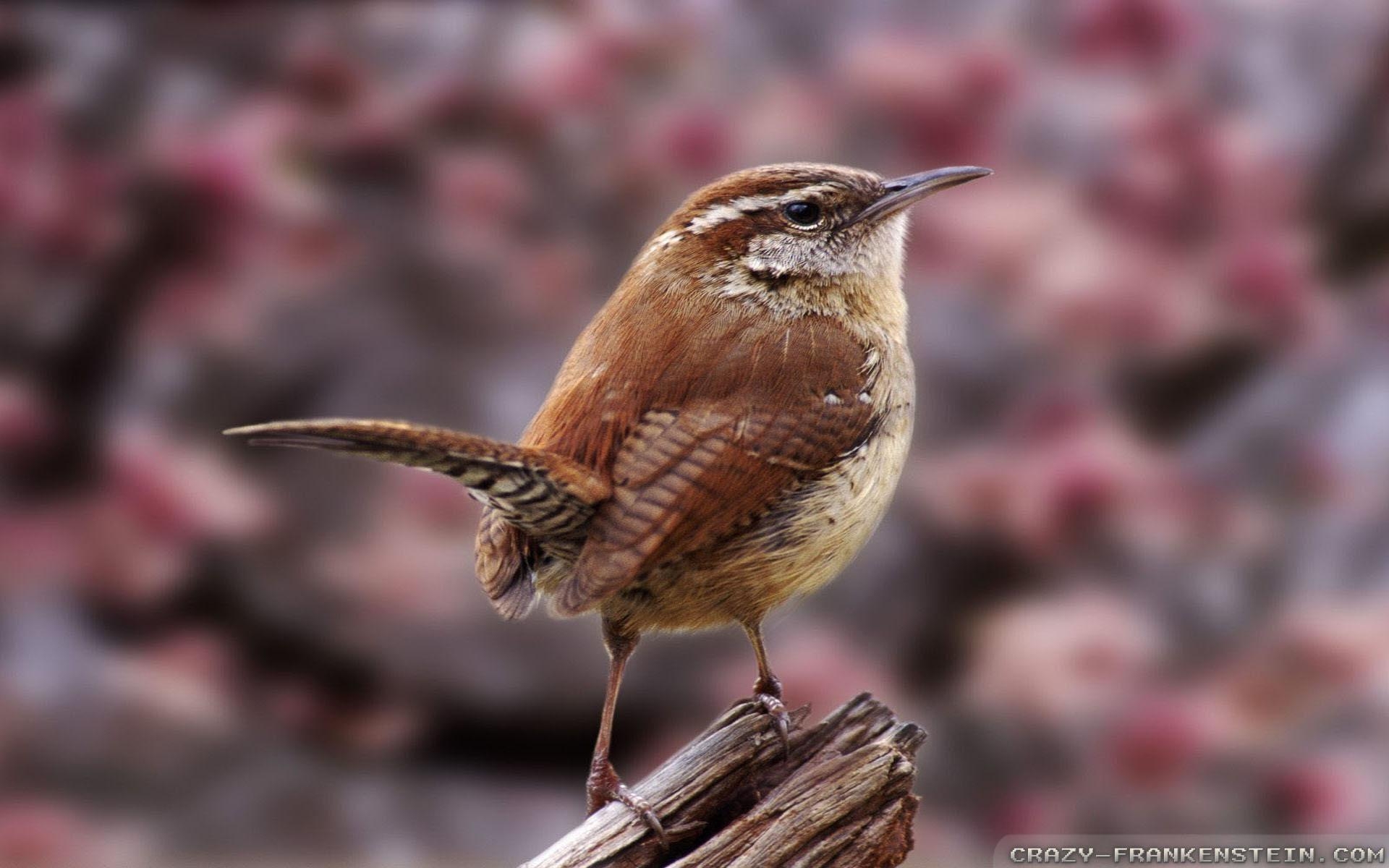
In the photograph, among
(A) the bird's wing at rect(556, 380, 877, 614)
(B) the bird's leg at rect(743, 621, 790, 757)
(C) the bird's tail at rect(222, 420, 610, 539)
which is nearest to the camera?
(C) the bird's tail at rect(222, 420, 610, 539)

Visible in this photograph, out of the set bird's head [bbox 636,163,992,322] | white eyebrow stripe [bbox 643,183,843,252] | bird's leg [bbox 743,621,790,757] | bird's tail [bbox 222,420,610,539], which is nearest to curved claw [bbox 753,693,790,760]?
bird's leg [bbox 743,621,790,757]

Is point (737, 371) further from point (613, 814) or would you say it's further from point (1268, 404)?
point (1268, 404)

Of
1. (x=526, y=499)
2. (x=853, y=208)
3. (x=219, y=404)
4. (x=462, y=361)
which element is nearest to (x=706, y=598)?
(x=526, y=499)

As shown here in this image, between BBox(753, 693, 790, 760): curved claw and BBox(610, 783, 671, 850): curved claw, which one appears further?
BBox(753, 693, 790, 760): curved claw

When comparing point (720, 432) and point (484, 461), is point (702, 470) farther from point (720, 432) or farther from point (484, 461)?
point (484, 461)

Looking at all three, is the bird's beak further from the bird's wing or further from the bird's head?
the bird's wing

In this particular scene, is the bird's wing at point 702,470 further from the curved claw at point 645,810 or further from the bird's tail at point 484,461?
the curved claw at point 645,810
